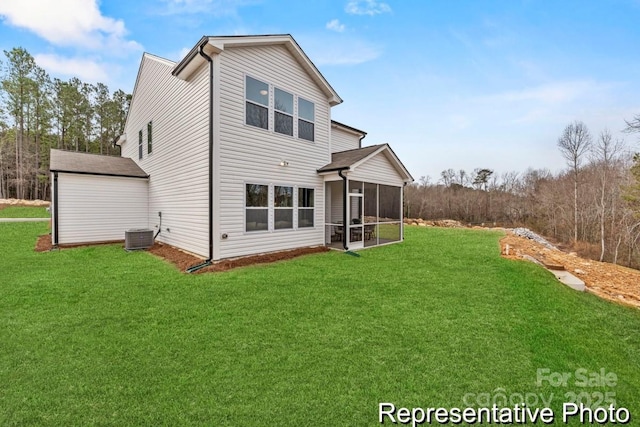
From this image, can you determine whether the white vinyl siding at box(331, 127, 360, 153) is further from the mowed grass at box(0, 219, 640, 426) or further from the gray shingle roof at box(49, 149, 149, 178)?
the gray shingle roof at box(49, 149, 149, 178)

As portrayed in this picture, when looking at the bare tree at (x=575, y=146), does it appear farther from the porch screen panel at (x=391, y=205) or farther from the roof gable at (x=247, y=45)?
the roof gable at (x=247, y=45)

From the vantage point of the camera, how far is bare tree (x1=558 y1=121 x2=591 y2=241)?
21.4 metres

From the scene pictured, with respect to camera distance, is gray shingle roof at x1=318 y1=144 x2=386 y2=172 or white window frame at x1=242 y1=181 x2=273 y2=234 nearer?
white window frame at x1=242 y1=181 x2=273 y2=234

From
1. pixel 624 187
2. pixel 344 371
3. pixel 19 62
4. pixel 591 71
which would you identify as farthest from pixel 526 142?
pixel 19 62

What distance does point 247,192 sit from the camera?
25.8 ft

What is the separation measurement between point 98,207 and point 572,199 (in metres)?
31.2

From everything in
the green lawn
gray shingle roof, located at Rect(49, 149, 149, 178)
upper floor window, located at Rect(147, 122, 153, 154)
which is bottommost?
the green lawn

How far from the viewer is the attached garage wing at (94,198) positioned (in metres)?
9.65

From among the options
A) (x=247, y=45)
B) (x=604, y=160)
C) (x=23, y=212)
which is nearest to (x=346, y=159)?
(x=247, y=45)

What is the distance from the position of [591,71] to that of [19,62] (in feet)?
137

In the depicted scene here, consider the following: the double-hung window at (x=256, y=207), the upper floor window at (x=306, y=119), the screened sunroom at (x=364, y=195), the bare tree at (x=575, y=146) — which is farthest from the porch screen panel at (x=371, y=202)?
the bare tree at (x=575, y=146)

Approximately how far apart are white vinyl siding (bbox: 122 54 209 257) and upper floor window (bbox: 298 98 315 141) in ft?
10.2

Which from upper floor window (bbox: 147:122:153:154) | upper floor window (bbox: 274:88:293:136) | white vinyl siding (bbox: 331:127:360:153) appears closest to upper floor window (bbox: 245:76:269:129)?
upper floor window (bbox: 274:88:293:136)

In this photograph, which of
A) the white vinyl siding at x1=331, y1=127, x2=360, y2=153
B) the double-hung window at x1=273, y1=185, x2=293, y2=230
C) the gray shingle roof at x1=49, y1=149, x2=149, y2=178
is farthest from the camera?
the white vinyl siding at x1=331, y1=127, x2=360, y2=153
